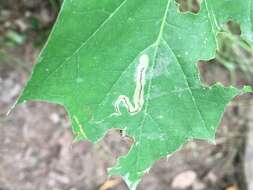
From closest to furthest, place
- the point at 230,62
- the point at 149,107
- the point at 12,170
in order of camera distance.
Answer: the point at 149,107, the point at 12,170, the point at 230,62

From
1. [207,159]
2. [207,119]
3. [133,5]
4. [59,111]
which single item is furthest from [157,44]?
[207,159]

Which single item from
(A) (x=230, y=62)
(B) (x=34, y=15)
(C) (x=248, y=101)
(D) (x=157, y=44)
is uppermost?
(D) (x=157, y=44)

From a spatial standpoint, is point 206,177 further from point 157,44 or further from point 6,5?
point 157,44

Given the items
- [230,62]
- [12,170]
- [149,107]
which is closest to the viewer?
[149,107]

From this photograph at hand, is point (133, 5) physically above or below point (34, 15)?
above

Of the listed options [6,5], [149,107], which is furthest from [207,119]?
[6,5]

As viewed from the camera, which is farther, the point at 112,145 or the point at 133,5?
the point at 112,145
